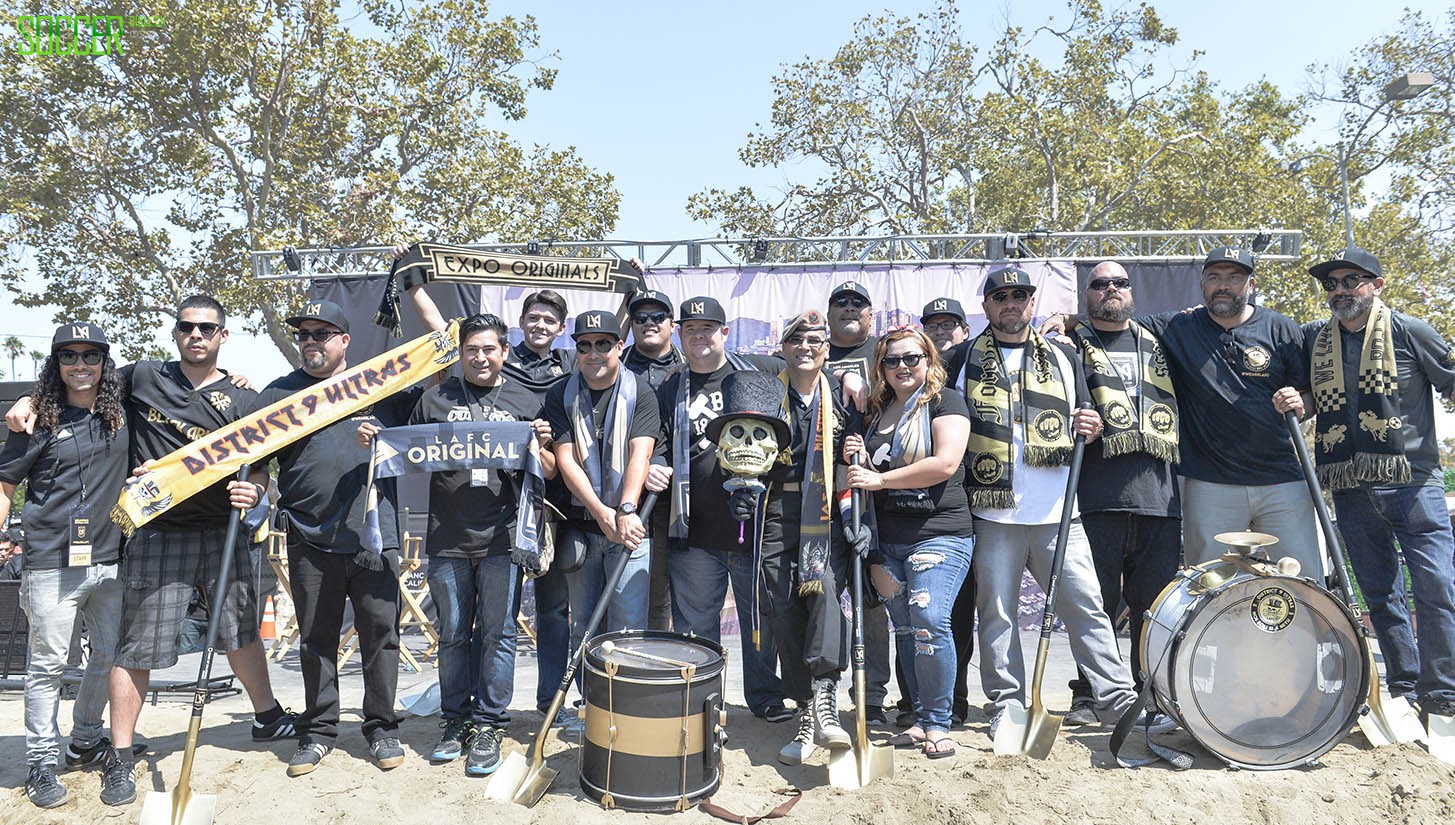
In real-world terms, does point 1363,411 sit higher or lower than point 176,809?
higher

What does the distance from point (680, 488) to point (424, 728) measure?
2168 mm

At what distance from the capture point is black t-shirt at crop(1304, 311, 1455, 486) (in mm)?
4457

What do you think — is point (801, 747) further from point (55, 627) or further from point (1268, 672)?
point (55, 627)

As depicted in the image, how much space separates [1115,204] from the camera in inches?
747

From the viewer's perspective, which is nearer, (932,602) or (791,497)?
(932,602)

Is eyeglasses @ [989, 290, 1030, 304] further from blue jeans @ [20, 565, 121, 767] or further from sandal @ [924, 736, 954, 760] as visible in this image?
blue jeans @ [20, 565, 121, 767]

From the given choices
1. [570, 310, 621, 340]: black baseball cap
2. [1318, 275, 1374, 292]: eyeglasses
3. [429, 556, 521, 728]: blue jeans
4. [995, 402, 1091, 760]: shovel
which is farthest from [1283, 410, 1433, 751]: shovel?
[429, 556, 521, 728]: blue jeans

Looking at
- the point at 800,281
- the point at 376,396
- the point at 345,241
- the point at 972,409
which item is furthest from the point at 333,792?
the point at 345,241

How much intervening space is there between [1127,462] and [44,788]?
559 centimetres

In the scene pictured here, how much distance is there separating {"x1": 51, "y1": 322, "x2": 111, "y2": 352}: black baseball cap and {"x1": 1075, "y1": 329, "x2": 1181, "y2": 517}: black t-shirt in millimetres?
5015

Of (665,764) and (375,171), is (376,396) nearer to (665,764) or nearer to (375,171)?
(665,764)

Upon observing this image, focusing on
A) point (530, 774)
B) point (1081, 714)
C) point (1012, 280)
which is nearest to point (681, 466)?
point (530, 774)

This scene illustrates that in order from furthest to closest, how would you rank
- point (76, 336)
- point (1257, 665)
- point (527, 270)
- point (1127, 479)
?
point (527, 270), point (1127, 479), point (76, 336), point (1257, 665)

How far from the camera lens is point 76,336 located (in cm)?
429
